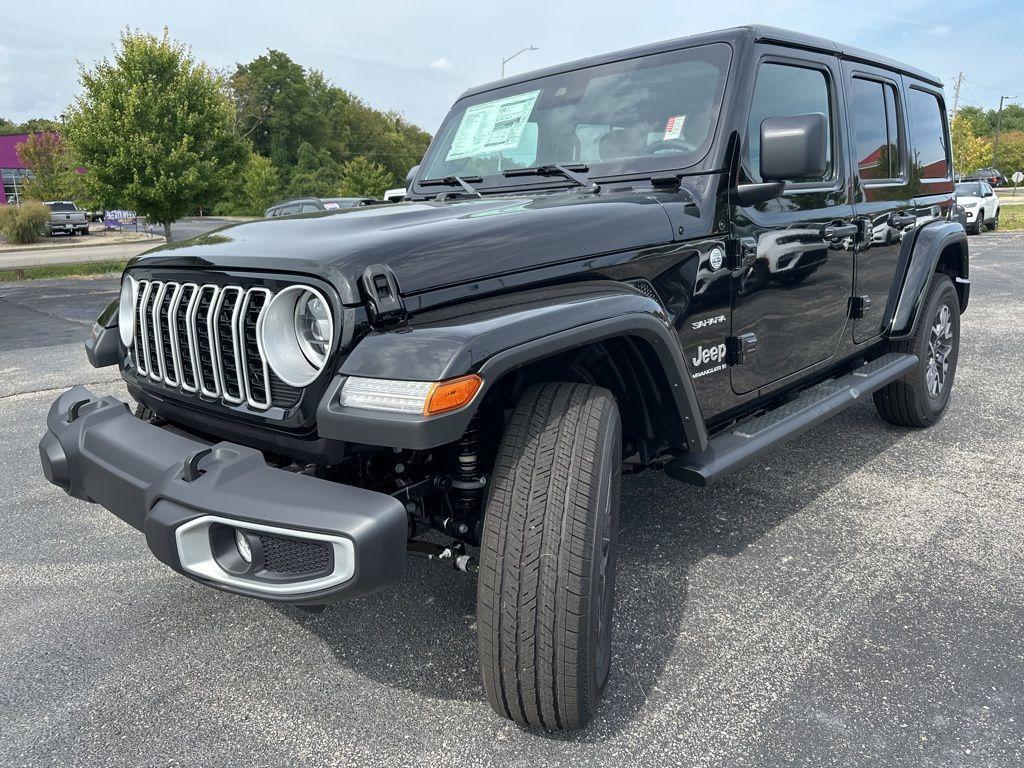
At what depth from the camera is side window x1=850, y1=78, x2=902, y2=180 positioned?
3791mm

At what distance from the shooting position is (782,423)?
308cm

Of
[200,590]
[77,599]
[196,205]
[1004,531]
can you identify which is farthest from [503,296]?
[196,205]

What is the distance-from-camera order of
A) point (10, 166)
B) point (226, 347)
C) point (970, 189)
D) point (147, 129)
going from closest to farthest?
point (226, 347) → point (147, 129) → point (970, 189) → point (10, 166)

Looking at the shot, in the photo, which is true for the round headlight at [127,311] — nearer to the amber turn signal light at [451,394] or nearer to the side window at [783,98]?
the amber turn signal light at [451,394]

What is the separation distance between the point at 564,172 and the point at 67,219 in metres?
41.5

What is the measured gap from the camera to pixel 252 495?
1.80 metres

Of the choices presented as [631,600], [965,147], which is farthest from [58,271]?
[965,147]

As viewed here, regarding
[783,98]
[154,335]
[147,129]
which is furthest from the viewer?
[147,129]

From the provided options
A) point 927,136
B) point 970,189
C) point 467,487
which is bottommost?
point 970,189

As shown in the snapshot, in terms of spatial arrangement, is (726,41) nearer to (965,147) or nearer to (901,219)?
(901,219)

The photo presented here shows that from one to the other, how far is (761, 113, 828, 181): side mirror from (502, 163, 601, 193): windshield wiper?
60 centimetres

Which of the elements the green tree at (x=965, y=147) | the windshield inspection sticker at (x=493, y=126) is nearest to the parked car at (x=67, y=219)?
the windshield inspection sticker at (x=493, y=126)

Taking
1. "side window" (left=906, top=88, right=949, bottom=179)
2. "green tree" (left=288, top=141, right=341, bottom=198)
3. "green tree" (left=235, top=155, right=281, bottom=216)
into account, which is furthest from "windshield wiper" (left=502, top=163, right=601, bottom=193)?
"green tree" (left=288, top=141, right=341, bottom=198)

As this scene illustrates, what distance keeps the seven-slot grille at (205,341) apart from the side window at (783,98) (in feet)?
6.37
